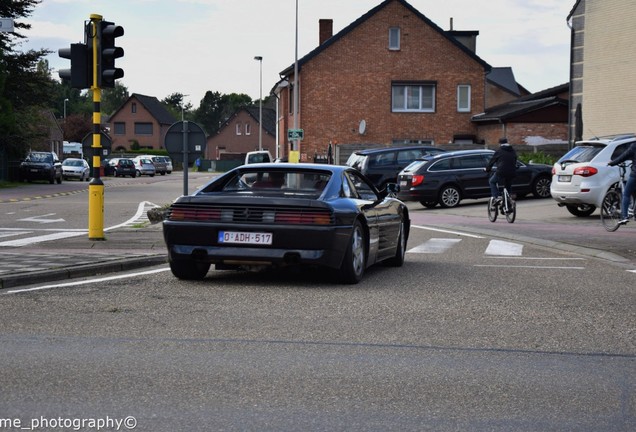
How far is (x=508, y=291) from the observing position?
1101 cm

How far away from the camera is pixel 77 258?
1340 centimetres

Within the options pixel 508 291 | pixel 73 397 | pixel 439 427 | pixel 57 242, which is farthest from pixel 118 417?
pixel 57 242

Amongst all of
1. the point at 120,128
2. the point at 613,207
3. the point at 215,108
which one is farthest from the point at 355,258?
the point at 215,108

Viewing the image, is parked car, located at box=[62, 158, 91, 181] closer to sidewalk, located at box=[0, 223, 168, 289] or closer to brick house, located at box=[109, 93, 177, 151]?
sidewalk, located at box=[0, 223, 168, 289]

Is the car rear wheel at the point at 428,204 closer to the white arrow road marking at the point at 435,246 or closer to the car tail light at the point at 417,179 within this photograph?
the car tail light at the point at 417,179

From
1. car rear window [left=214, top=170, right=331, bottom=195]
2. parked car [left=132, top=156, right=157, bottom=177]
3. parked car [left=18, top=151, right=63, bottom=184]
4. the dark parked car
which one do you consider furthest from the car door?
parked car [left=132, top=156, right=157, bottom=177]

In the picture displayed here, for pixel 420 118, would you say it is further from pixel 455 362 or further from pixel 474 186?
pixel 455 362

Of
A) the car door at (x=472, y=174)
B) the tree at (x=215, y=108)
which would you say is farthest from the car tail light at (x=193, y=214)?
the tree at (x=215, y=108)

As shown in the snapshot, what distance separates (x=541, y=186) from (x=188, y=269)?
23.1 metres

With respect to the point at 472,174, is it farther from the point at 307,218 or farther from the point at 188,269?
the point at 307,218

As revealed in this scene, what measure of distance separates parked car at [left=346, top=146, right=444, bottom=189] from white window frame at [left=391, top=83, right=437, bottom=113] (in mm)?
22577

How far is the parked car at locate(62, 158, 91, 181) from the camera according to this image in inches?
2677

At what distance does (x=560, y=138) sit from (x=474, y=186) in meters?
21.4

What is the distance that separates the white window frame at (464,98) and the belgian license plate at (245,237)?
4793 centimetres
